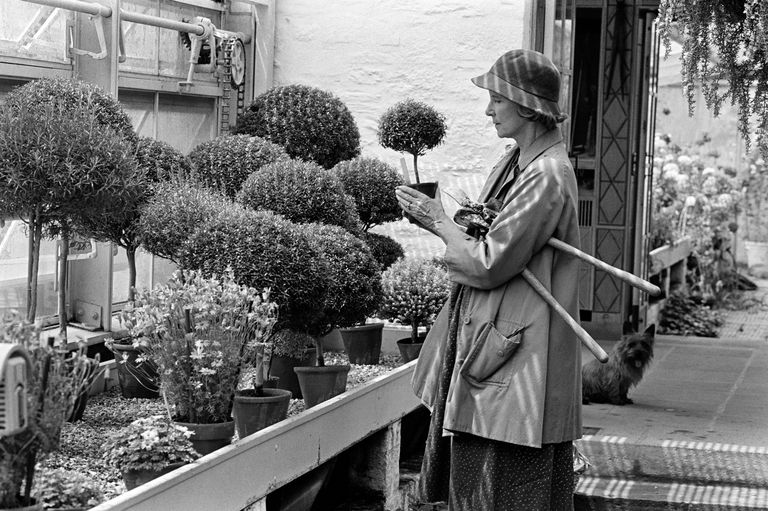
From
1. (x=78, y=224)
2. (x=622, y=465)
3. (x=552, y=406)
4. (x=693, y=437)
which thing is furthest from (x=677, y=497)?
(x=78, y=224)

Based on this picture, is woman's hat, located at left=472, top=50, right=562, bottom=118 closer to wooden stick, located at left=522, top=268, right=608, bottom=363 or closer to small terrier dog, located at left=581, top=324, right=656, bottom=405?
wooden stick, located at left=522, top=268, right=608, bottom=363

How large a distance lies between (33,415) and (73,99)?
7.22 ft

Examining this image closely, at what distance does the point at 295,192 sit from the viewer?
5438mm

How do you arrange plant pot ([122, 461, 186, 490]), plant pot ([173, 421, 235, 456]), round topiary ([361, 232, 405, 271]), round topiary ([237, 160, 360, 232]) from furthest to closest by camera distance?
1. round topiary ([361, 232, 405, 271])
2. round topiary ([237, 160, 360, 232])
3. plant pot ([173, 421, 235, 456])
4. plant pot ([122, 461, 186, 490])

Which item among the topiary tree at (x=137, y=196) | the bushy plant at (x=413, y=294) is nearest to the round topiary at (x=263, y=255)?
the topiary tree at (x=137, y=196)

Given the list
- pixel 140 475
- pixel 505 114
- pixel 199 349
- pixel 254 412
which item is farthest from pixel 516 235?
pixel 254 412

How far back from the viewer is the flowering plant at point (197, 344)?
13.0 feet

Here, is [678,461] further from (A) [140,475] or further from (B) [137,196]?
(A) [140,475]

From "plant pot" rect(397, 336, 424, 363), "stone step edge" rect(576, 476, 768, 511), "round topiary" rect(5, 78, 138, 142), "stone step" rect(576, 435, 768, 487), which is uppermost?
"round topiary" rect(5, 78, 138, 142)

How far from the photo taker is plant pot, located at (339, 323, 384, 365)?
630 cm

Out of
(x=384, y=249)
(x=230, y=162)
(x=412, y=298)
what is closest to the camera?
(x=230, y=162)

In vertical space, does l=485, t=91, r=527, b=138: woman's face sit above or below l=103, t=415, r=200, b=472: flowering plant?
above

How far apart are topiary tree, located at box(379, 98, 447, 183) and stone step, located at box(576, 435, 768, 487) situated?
2.07 m

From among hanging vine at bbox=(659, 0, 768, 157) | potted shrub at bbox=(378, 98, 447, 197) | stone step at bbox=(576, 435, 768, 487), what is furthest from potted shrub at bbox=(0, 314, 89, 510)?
potted shrub at bbox=(378, 98, 447, 197)
